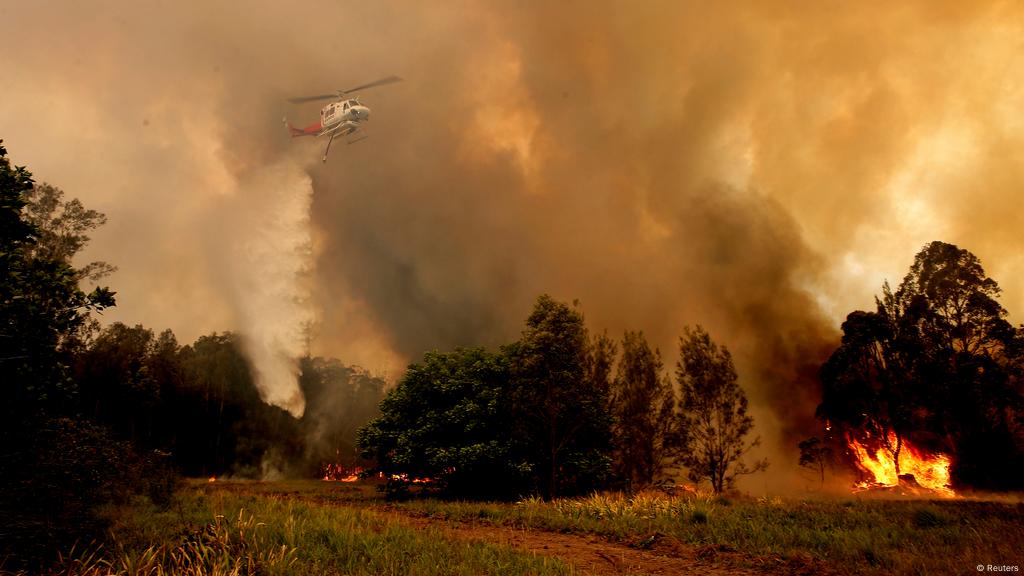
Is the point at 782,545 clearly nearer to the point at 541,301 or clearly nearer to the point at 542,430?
the point at 542,430

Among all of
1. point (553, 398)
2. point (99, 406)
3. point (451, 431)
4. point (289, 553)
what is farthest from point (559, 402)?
point (99, 406)

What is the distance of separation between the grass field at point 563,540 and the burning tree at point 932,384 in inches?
730

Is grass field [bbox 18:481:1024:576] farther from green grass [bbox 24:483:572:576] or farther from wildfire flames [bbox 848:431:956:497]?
wildfire flames [bbox 848:431:956:497]

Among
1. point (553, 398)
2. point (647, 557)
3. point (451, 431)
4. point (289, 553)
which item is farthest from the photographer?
point (451, 431)

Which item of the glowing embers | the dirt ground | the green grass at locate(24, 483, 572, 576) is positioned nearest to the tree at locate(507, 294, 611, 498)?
the dirt ground

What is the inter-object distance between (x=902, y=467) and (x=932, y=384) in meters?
7.25

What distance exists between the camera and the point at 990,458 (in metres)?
33.5

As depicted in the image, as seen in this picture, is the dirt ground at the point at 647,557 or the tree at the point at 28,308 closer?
the tree at the point at 28,308

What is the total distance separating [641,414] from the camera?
1624 inches

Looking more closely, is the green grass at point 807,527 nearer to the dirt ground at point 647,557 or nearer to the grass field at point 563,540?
the grass field at point 563,540

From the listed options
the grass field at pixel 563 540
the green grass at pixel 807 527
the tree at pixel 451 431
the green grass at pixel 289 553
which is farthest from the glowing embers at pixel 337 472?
the green grass at pixel 289 553

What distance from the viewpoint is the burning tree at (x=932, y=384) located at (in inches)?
1331

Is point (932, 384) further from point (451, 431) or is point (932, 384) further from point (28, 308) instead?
point (28, 308)

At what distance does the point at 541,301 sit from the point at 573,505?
11.9 metres
